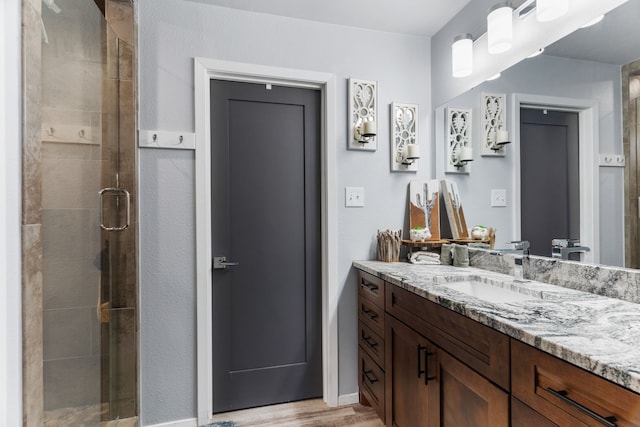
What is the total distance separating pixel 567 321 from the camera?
97cm

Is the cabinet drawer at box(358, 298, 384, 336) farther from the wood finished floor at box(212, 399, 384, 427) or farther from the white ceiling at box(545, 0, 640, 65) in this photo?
the white ceiling at box(545, 0, 640, 65)

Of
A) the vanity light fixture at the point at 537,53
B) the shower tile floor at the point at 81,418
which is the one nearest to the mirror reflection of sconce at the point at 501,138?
the vanity light fixture at the point at 537,53

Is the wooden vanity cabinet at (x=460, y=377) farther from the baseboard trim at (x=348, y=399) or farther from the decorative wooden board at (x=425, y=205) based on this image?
the decorative wooden board at (x=425, y=205)

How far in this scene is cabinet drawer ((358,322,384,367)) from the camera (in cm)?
185

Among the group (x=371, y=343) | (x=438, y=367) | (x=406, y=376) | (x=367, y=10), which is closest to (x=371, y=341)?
(x=371, y=343)

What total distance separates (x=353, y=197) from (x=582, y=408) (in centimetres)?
160

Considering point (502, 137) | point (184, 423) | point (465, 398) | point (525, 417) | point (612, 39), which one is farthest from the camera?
point (184, 423)

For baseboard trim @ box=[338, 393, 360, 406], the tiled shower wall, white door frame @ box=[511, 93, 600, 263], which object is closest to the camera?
the tiled shower wall

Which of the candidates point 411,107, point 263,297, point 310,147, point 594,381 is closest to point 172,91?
point 310,147

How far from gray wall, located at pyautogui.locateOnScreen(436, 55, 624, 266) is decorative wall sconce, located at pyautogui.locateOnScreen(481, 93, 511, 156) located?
3 centimetres

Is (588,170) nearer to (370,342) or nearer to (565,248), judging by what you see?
(565,248)

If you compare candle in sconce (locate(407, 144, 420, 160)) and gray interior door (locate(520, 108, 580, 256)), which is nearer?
gray interior door (locate(520, 108, 580, 256))

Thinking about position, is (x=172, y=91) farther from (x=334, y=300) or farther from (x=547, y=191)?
(x=547, y=191)

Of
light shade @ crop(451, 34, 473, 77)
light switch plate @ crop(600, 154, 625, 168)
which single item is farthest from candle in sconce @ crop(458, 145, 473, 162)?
light switch plate @ crop(600, 154, 625, 168)
